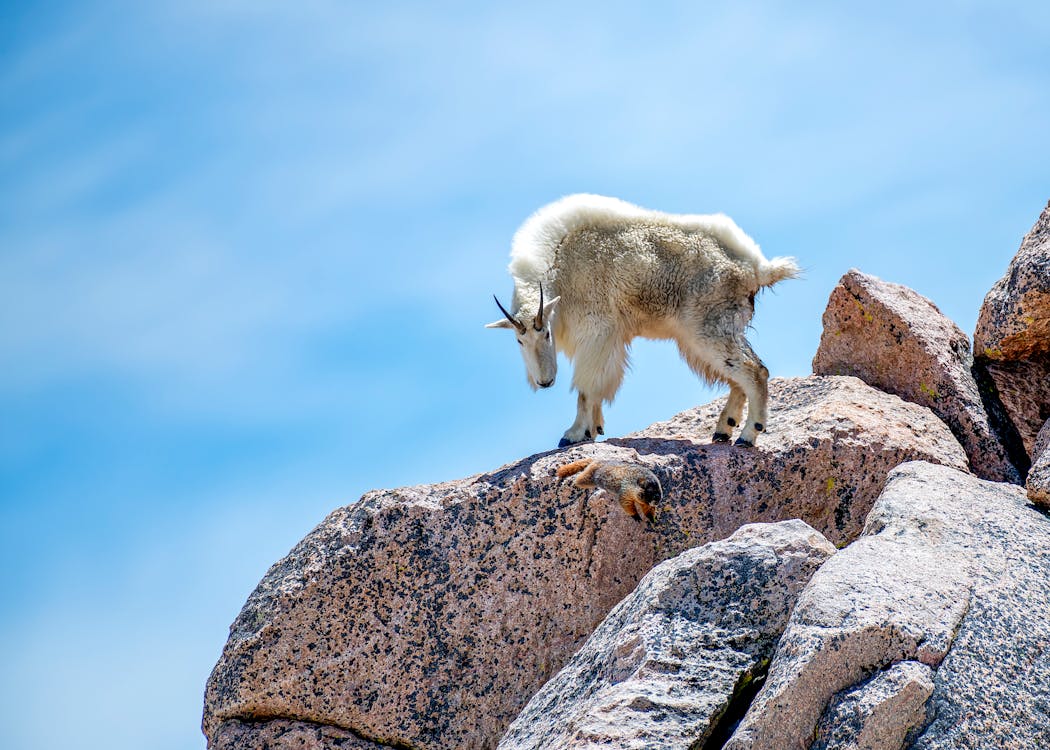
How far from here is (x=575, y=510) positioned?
7438mm

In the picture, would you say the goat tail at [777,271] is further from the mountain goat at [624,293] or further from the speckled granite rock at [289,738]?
the speckled granite rock at [289,738]

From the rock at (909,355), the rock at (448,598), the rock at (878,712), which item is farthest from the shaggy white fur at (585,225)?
the rock at (878,712)

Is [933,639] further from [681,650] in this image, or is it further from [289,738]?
[289,738]

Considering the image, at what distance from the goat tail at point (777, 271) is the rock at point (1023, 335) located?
62.2 inches

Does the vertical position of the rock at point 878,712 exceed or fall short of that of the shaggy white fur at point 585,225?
it falls short

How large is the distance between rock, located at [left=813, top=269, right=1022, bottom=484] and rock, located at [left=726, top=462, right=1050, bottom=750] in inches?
133

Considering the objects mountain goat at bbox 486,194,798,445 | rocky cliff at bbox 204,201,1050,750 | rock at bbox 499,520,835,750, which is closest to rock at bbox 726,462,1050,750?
rocky cliff at bbox 204,201,1050,750

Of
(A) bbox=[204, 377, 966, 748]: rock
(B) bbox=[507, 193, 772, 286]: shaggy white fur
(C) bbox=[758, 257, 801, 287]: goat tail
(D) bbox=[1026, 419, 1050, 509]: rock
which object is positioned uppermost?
(B) bbox=[507, 193, 772, 286]: shaggy white fur

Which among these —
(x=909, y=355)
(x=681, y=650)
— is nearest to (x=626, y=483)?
(x=681, y=650)

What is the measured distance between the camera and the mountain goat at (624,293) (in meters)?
9.59

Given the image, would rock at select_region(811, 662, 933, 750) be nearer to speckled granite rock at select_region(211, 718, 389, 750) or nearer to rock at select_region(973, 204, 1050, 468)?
speckled granite rock at select_region(211, 718, 389, 750)

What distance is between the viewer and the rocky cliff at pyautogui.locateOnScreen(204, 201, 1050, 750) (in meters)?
4.76

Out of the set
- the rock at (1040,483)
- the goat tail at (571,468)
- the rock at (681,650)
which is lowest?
the rock at (681,650)

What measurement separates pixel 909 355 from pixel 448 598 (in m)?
4.40
